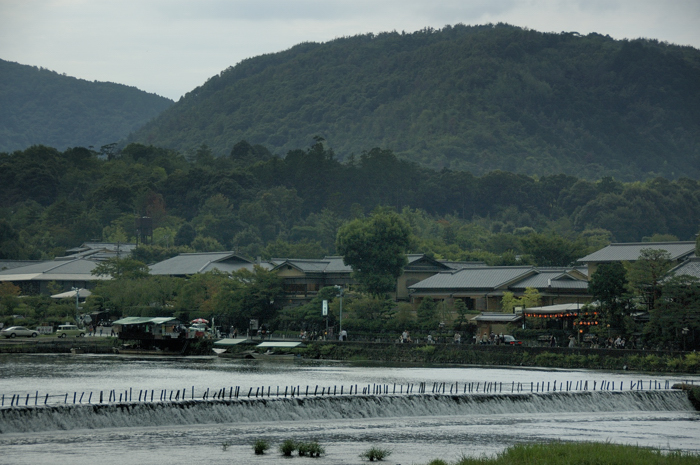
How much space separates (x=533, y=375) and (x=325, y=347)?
20.3 meters

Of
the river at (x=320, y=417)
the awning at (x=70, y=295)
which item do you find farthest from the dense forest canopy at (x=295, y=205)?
the river at (x=320, y=417)

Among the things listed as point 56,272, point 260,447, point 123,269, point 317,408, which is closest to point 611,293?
point 317,408

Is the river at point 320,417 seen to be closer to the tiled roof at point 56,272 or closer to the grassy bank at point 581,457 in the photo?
the grassy bank at point 581,457

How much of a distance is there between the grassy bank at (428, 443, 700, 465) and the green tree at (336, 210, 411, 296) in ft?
191

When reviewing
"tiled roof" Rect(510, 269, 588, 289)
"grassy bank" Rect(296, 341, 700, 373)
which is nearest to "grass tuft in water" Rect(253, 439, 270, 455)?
"grassy bank" Rect(296, 341, 700, 373)

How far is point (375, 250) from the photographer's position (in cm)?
8625

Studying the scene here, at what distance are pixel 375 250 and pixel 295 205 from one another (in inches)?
3326

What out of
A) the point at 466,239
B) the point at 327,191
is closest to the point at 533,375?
the point at 466,239

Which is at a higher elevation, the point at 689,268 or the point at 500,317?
the point at 689,268

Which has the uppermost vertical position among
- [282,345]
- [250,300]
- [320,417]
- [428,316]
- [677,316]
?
[677,316]

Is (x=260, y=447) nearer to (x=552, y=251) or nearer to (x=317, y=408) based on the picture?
(x=317, y=408)

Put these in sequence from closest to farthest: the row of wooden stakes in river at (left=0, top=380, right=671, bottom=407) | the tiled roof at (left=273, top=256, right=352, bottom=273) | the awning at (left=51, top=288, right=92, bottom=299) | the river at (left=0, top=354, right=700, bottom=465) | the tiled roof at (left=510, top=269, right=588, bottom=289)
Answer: the river at (left=0, top=354, right=700, bottom=465) → the row of wooden stakes in river at (left=0, top=380, right=671, bottom=407) → the tiled roof at (left=510, top=269, right=588, bottom=289) → the tiled roof at (left=273, top=256, right=352, bottom=273) → the awning at (left=51, top=288, right=92, bottom=299)

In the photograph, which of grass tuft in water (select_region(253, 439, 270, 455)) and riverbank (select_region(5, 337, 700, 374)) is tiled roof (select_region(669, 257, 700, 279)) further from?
grass tuft in water (select_region(253, 439, 270, 455))

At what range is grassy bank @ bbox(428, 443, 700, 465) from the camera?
83.8 ft
